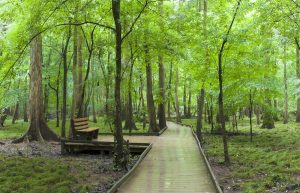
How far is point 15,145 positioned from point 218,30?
36.1 feet

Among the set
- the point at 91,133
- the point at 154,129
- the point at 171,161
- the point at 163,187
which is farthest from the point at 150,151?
the point at 154,129

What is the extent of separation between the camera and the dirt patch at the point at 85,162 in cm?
955

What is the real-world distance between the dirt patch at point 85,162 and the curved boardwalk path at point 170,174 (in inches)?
28.0

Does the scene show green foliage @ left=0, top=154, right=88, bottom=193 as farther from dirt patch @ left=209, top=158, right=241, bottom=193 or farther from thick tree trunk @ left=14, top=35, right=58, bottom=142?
thick tree trunk @ left=14, top=35, right=58, bottom=142

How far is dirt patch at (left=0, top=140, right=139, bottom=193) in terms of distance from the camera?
31.3ft

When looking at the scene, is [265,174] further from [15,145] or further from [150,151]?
[15,145]

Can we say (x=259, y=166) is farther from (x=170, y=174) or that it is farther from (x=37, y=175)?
(x=37, y=175)

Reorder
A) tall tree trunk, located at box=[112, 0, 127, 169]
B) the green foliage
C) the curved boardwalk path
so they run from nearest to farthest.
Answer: the curved boardwalk path < the green foliage < tall tree trunk, located at box=[112, 0, 127, 169]

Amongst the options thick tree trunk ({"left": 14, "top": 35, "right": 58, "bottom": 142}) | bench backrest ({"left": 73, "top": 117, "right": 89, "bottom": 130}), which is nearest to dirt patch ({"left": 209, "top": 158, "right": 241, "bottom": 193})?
bench backrest ({"left": 73, "top": 117, "right": 89, "bottom": 130})

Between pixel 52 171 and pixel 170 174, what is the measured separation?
4.13 meters

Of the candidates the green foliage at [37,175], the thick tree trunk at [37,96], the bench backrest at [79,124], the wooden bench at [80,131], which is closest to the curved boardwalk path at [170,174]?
the green foliage at [37,175]

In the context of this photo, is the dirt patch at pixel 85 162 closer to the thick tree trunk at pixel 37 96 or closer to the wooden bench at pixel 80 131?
the wooden bench at pixel 80 131

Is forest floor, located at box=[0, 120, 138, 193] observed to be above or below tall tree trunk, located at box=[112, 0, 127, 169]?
below

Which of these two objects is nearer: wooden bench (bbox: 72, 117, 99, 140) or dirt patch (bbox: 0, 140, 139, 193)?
dirt patch (bbox: 0, 140, 139, 193)
